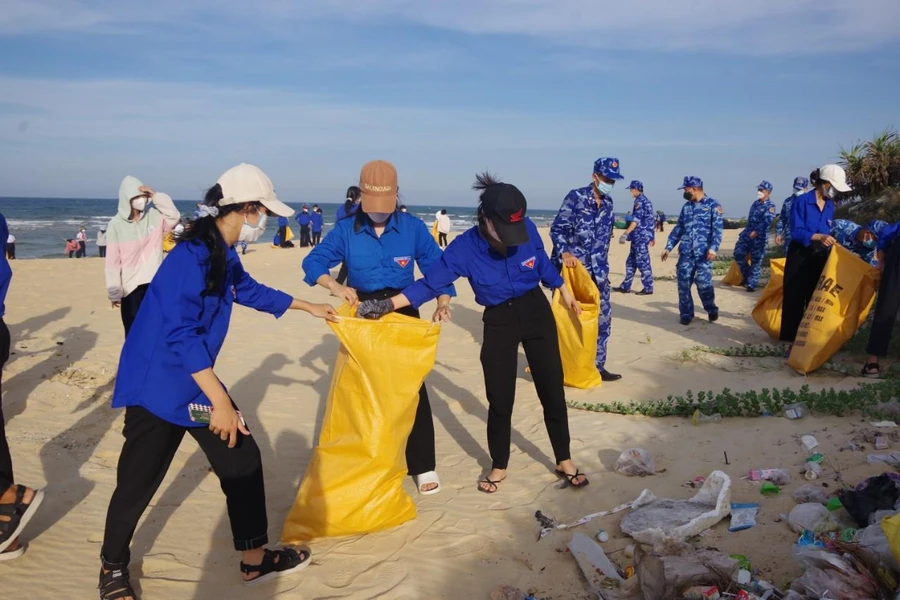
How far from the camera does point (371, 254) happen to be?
14.5 ft

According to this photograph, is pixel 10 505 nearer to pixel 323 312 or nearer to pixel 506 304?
pixel 323 312

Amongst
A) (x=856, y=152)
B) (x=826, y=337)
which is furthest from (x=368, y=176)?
(x=856, y=152)

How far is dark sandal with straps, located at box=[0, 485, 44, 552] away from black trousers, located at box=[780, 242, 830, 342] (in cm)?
684

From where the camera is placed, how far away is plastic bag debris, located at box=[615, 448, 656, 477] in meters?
4.61

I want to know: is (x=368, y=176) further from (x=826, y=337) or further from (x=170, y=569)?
(x=826, y=337)

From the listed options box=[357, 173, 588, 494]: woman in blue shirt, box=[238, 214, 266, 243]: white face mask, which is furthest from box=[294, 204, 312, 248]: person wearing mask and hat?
box=[238, 214, 266, 243]: white face mask

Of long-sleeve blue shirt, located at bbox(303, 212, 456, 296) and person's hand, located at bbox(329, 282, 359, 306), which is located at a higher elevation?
long-sleeve blue shirt, located at bbox(303, 212, 456, 296)

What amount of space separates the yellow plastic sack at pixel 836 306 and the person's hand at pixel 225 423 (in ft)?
18.1

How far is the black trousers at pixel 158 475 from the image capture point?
3.26 m

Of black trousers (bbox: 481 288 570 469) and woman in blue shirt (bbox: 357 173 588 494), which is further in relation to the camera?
black trousers (bbox: 481 288 570 469)

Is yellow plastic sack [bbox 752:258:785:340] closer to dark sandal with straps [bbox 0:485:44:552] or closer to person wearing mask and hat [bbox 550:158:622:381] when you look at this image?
person wearing mask and hat [bbox 550:158:622:381]

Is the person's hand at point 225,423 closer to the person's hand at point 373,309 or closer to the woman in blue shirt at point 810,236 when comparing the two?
the person's hand at point 373,309

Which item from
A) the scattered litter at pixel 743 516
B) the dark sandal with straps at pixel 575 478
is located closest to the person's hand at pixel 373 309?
the dark sandal with straps at pixel 575 478

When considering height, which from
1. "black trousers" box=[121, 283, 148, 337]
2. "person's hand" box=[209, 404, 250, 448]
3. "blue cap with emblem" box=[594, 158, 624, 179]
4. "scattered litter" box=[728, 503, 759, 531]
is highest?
"blue cap with emblem" box=[594, 158, 624, 179]
